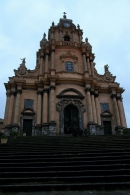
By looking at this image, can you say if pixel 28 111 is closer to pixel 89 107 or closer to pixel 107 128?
pixel 89 107

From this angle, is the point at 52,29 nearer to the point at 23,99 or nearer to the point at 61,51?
the point at 61,51

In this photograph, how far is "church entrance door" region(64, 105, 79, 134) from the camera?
2434cm

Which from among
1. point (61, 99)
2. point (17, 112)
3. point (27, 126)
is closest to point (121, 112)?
point (61, 99)

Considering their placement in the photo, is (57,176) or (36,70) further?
(36,70)

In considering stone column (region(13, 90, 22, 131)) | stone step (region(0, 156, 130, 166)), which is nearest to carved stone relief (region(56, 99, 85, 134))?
stone column (region(13, 90, 22, 131))

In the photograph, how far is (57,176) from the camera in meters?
7.49

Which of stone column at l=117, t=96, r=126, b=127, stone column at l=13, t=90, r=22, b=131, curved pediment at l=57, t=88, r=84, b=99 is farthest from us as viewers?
stone column at l=117, t=96, r=126, b=127

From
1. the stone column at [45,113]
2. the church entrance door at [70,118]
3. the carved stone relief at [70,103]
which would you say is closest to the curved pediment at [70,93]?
the carved stone relief at [70,103]

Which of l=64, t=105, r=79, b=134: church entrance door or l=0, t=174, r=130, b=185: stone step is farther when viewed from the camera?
l=64, t=105, r=79, b=134: church entrance door

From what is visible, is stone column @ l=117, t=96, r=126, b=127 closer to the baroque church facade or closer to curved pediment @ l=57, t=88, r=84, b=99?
the baroque church facade

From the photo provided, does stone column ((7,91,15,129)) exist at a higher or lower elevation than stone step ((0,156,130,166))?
higher

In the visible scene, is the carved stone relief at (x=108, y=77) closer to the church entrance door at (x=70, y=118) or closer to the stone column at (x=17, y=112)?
the church entrance door at (x=70, y=118)

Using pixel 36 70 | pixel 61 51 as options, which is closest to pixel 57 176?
pixel 36 70

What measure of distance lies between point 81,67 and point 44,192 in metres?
25.4
